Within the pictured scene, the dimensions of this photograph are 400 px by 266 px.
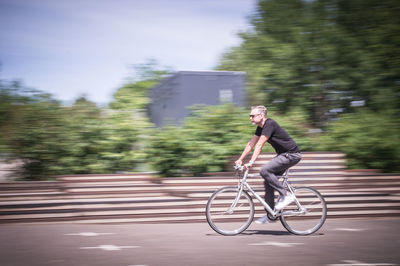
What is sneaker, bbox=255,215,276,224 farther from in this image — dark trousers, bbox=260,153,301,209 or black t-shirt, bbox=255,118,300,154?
black t-shirt, bbox=255,118,300,154

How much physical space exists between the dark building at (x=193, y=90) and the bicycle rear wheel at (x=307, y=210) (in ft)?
13.5

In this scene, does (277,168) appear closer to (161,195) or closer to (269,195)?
(269,195)

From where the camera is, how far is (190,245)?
19.8 ft

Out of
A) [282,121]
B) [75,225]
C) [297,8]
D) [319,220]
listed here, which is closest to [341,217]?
[319,220]

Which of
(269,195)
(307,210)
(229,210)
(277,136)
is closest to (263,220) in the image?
(269,195)

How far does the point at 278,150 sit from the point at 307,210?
1147mm

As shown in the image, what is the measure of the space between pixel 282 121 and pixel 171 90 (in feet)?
11.2

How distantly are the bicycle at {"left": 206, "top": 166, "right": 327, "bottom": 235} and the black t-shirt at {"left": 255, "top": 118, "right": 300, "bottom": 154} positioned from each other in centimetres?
43

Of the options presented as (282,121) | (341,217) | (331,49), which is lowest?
(341,217)

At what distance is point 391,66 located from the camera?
10461mm

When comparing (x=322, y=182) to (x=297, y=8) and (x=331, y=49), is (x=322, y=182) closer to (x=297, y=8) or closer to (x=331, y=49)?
(x=331, y=49)

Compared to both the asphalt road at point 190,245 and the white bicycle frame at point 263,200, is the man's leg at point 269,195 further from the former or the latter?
the asphalt road at point 190,245

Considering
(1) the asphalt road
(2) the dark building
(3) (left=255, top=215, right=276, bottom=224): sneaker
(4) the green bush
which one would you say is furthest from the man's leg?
(2) the dark building

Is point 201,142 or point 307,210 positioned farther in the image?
point 201,142
